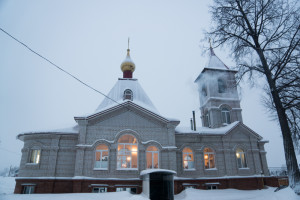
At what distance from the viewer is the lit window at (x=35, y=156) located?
55.2 ft

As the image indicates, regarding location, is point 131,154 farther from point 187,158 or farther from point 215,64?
point 215,64

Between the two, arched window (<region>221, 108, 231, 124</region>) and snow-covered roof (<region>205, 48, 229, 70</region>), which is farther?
snow-covered roof (<region>205, 48, 229, 70</region>)

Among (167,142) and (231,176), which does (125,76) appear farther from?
(231,176)

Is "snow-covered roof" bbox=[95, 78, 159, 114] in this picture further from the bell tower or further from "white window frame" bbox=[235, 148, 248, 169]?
"white window frame" bbox=[235, 148, 248, 169]

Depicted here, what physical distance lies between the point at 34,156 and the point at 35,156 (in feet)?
0.32

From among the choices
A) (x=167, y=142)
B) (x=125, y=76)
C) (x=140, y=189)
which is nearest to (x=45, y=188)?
(x=140, y=189)

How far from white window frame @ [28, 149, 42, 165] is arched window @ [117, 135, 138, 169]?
22.1ft

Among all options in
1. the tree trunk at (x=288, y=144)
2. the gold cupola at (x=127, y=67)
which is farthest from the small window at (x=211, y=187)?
the gold cupola at (x=127, y=67)

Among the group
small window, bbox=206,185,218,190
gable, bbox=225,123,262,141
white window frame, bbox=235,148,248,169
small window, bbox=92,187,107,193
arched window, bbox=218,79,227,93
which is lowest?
small window, bbox=206,185,218,190

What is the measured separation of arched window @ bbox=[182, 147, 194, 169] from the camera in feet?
62.0

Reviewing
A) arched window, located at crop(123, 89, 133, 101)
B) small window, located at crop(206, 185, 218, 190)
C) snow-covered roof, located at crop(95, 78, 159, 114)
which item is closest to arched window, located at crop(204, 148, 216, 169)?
small window, located at crop(206, 185, 218, 190)

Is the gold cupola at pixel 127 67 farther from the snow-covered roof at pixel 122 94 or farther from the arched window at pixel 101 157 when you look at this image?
the arched window at pixel 101 157

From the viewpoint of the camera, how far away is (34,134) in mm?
17266

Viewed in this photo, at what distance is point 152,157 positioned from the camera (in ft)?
57.3
